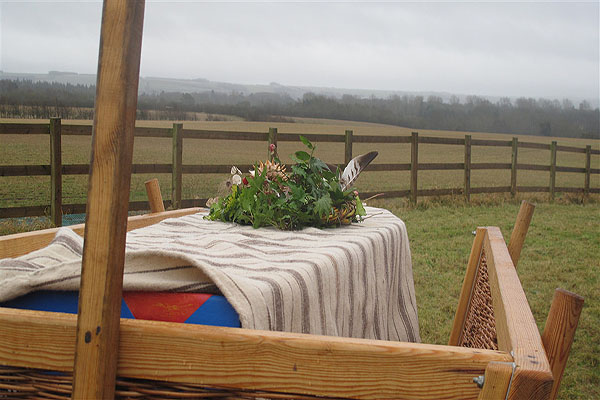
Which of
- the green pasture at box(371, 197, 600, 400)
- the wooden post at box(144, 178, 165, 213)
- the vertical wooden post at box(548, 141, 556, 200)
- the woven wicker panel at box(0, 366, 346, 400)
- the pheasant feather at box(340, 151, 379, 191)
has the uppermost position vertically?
the vertical wooden post at box(548, 141, 556, 200)

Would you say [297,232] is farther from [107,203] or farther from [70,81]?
[107,203]

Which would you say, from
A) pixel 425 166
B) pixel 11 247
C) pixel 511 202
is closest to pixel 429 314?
pixel 11 247

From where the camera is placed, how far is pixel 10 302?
2.88 ft

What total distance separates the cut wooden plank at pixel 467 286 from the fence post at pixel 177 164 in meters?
4.62

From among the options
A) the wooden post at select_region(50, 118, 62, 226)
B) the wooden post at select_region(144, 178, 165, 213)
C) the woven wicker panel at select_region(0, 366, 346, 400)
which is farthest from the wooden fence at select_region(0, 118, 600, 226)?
the woven wicker panel at select_region(0, 366, 346, 400)

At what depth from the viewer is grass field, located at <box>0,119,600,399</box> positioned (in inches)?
129

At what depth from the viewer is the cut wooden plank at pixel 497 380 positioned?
24.4 inches

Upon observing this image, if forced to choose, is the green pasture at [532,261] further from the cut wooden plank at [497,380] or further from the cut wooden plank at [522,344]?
the cut wooden plank at [497,380]

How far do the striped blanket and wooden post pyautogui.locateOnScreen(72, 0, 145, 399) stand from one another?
6.3 inches

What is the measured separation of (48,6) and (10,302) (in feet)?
1.71

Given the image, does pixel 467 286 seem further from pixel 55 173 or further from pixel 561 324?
pixel 55 173

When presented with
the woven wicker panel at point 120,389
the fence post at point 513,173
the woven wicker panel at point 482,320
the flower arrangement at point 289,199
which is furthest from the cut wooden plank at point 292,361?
the fence post at point 513,173

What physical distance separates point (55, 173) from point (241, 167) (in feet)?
8.25

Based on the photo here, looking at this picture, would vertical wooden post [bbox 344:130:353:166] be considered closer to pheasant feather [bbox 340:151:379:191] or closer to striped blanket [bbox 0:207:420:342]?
striped blanket [bbox 0:207:420:342]
